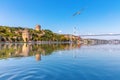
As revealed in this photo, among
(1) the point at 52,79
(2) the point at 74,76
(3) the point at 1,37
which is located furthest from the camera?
(3) the point at 1,37

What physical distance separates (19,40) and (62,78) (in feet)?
599

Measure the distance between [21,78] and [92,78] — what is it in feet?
16.5

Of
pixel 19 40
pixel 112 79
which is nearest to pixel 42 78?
pixel 112 79

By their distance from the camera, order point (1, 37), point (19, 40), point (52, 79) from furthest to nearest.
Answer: point (19, 40), point (1, 37), point (52, 79)

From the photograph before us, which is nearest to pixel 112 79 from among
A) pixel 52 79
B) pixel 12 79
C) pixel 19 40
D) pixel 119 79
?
pixel 119 79

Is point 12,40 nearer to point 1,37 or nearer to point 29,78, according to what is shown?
point 1,37

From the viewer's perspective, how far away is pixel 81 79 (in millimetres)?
13680

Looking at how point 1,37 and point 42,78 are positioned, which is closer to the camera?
point 42,78

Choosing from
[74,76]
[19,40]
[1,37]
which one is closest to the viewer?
[74,76]

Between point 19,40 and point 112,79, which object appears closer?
point 112,79

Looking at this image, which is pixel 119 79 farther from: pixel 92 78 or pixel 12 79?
pixel 12 79

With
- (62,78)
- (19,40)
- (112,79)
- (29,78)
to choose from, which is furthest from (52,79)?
(19,40)

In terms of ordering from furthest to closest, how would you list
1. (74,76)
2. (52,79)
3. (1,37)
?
(1,37)
(74,76)
(52,79)

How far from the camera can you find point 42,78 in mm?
13969
